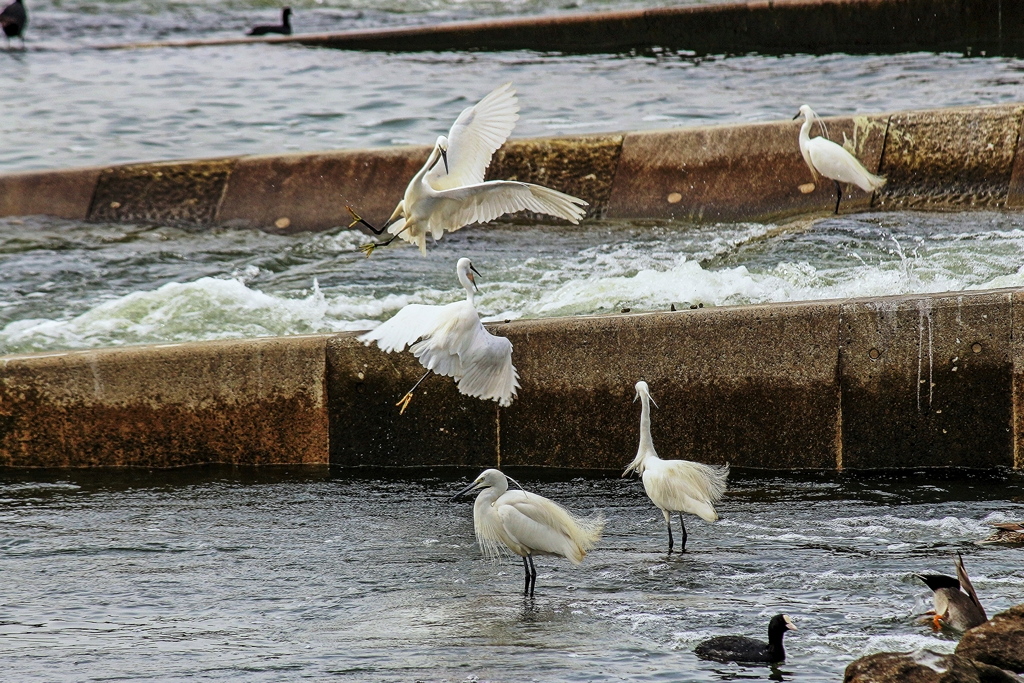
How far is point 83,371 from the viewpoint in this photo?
7.63 m

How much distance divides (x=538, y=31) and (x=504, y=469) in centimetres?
1316

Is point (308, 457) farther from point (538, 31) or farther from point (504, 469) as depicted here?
point (538, 31)

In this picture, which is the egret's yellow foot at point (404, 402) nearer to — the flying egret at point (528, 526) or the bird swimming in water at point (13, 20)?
the flying egret at point (528, 526)

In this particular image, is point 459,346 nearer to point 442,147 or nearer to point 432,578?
point 432,578

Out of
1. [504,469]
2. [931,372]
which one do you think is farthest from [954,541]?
[504,469]

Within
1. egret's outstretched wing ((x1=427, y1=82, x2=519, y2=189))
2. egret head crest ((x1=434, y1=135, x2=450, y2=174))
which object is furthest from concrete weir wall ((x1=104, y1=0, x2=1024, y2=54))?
egret head crest ((x1=434, y1=135, x2=450, y2=174))

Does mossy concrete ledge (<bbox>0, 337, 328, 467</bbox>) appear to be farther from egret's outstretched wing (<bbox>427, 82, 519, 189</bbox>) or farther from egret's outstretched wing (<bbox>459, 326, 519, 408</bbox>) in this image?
egret's outstretched wing (<bbox>427, 82, 519, 189</bbox>)

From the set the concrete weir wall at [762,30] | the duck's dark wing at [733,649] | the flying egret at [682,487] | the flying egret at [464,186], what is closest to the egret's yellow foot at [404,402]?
the flying egret at [464,186]

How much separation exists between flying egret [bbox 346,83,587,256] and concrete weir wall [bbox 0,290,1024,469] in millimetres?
829

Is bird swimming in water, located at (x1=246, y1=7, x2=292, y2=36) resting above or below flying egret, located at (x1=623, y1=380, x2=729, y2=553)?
above

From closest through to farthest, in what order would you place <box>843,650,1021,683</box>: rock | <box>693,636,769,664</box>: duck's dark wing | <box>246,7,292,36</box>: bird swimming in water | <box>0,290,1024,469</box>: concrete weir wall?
<box>843,650,1021,683</box>: rock, <box>693,636,769,664</box>: duck's dark wing, <box>0,290,1024,469</box>: concrete weir wall, <box>246,7,292,36</box>: bird swimming in water

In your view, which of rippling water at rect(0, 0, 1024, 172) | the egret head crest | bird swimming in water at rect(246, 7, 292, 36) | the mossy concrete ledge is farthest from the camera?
bird swimming in water at rect(246, 7, 292, 36)

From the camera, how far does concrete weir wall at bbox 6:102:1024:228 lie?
11.0 meters

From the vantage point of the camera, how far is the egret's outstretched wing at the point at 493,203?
23.8 feet
